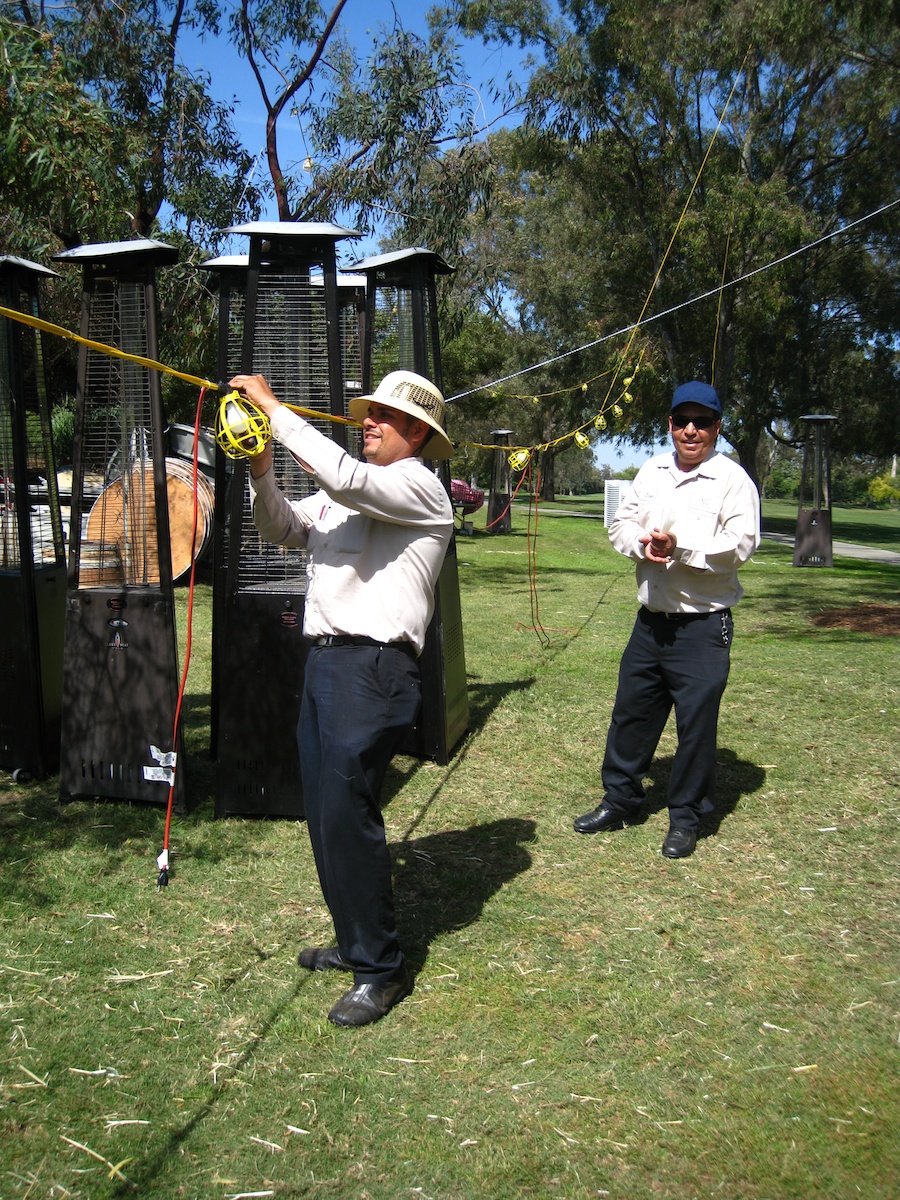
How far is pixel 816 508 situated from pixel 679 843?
1580cm

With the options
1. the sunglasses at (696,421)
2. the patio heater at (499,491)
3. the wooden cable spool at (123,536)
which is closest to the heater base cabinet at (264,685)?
the wooden cable spool at (123,536)

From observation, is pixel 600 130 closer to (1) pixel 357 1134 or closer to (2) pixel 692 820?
(2) pixel 692 820

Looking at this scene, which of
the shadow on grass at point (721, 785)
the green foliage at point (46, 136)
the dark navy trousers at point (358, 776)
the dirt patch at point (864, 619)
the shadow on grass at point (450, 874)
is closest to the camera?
the dark navy trousers at point (358, 776)

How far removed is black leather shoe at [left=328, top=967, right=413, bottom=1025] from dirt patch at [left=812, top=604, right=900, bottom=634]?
8.50 meters

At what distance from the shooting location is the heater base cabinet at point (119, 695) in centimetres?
510

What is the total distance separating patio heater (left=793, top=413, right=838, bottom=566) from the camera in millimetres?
19234

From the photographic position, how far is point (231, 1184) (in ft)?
8.77

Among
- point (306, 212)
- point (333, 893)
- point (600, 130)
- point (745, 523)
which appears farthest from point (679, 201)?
point (333, 893)

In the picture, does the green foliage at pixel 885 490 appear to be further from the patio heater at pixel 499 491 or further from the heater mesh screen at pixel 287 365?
the heater mesh screen at pixel 287 365

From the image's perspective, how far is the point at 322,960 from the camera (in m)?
3.75

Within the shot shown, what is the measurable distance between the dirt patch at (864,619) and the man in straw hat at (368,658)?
8457 mm

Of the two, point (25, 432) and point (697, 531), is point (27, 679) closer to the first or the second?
point (25, 432)

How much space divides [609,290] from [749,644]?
20.5m

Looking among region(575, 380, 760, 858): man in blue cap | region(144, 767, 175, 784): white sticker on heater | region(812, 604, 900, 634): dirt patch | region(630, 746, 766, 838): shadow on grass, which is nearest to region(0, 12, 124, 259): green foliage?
region(144, 767, 175, 784): white sticker on heater
